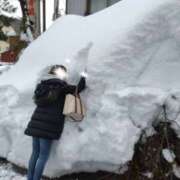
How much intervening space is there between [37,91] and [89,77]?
0.66 meters

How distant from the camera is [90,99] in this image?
17.8 ft

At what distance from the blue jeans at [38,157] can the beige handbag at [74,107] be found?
0.41 meters

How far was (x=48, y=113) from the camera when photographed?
202 inches

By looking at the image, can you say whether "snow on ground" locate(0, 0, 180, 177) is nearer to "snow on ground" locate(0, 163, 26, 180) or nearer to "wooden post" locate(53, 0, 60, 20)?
"snow on ground" locate(0, 163, 26, 180)

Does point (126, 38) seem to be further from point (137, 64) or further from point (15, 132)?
point (15, 132)

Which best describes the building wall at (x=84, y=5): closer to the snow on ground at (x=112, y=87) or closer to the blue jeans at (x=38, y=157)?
the snow on ground at (x=112, y=87)

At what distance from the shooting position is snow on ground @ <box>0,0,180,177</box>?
204 inches

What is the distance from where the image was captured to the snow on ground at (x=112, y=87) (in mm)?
5184

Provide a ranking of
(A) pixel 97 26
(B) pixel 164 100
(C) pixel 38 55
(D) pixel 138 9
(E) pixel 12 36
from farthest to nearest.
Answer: (E) pixel 12 36, (C) pixel 38 55, (A) pixel 97 26, (D) pixel 138 9, (B) pixel 164 100

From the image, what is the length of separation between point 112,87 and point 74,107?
0.63 metres

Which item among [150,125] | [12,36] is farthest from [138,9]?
[12,36]

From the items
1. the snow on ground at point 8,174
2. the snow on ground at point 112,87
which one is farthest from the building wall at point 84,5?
the snow on ground at point 8,174

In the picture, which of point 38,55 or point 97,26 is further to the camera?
point 38,55

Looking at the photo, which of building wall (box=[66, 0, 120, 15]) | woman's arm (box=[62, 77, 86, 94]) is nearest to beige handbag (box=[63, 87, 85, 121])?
woman's arm (box=[62, 77, 86, 94])
